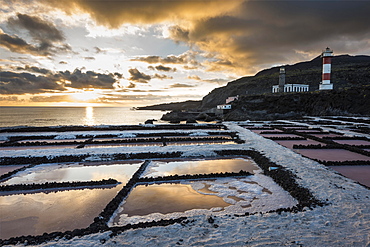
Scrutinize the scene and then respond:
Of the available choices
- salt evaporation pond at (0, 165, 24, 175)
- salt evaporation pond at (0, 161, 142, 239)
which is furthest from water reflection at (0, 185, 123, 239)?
salt evaporation pond at (0, 165, 24, 175)

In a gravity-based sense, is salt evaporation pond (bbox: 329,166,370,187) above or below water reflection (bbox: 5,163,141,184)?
above

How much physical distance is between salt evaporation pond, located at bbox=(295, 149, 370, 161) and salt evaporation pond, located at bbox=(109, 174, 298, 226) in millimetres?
5435

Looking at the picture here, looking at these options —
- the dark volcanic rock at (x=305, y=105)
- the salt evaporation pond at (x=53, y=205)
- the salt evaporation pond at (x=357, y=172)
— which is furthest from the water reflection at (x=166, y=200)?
the dark volcanic rock at (x=305, y=105)

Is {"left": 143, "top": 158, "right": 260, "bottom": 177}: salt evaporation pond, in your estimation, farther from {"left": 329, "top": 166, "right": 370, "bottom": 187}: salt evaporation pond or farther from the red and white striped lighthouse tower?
the red and white striped lighthouse tower

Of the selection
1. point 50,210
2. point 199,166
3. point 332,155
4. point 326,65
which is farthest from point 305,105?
point 50,210

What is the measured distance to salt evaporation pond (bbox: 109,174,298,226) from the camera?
6203 millimetres

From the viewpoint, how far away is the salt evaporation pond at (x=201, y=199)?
6.20 meters

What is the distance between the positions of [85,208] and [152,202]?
7.09 ft

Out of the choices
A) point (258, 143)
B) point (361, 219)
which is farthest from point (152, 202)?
point (258, 143)

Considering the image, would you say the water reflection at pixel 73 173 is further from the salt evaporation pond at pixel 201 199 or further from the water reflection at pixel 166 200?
the salt evaporation pond at pixel 201 199

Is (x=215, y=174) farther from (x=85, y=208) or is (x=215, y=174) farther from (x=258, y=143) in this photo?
(x=258, y=143)

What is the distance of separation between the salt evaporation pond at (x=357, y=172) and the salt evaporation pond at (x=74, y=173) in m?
9.76

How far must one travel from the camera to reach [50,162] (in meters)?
11.7

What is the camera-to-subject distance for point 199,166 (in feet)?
35.9
